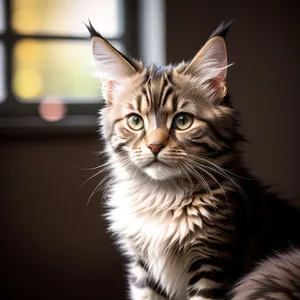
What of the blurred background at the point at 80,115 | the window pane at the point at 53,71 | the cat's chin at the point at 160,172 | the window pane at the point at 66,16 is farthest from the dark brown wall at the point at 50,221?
the cat's chin at the point at 160,172

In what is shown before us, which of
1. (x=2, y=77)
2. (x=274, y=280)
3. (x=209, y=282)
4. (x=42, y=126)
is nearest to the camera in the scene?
(x=274, y=280)

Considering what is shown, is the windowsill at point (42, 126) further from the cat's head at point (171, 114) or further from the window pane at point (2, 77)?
the cat's head at point (171, 114)

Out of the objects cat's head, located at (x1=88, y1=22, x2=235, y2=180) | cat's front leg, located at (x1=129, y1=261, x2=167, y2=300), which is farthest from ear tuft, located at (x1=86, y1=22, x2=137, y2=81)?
cat's front leg, located at (x1=129, y1=261, x2=167, y2=300)

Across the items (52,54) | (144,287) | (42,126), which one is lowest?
(144,287)

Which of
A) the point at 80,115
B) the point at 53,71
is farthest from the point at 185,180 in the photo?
the point at 53,71

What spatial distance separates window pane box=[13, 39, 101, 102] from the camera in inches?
78.0

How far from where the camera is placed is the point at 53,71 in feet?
6.68

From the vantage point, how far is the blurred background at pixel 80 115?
182 centimetres

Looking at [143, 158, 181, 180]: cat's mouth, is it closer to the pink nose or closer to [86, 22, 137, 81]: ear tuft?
the pink nose

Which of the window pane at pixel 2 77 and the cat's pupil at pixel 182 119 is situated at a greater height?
the window pane at pixel 2 77

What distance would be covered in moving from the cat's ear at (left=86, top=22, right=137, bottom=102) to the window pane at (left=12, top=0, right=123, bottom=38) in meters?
0.87

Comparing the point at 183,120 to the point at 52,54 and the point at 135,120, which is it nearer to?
the point at 135,120

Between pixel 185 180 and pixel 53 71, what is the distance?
3.58 feet

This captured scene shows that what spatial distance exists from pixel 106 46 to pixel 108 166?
317 millimetres
